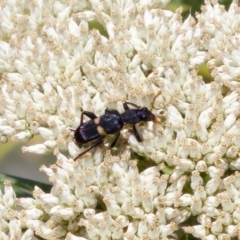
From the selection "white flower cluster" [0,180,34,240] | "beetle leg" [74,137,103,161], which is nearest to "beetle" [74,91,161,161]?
"beetle leg" [74,137,103,161]

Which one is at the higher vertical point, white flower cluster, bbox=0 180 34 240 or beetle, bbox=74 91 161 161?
beetle, bbox=74 91 161 161

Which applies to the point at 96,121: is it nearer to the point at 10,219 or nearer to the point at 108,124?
the point at 108,124

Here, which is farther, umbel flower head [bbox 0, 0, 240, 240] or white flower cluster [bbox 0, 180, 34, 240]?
white flower cluster [bbox 0, 180, 34, 240]

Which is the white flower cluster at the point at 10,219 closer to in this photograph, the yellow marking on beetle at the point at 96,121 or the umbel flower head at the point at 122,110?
the umbel flower head at the point at 122,110

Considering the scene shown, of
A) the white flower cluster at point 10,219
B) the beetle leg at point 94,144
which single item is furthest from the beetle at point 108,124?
the white flower cluster at point 10,219

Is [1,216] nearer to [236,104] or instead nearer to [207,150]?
[207,150]

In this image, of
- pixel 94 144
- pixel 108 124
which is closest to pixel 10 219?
pixel 94 144

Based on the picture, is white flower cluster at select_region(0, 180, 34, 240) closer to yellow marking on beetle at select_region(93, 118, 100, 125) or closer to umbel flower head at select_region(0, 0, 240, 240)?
umbel flower head at select_region(0, 0, 240, 240)
